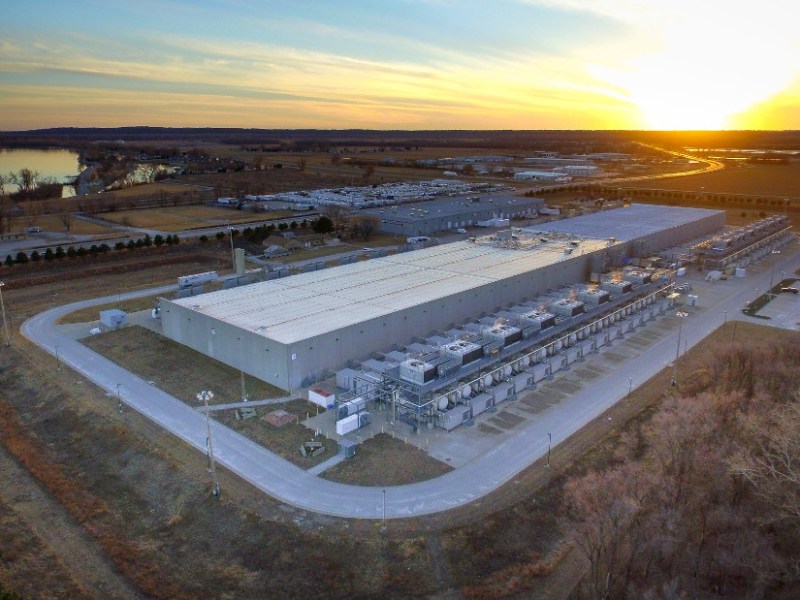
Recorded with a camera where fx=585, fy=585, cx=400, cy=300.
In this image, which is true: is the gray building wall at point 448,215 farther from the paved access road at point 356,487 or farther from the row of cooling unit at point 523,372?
the paved access road at point 356,487

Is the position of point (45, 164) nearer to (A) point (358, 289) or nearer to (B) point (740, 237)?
(A) point (358, 289)

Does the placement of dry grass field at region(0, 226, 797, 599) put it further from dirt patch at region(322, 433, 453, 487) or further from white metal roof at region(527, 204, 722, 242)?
white metal roof at region(527, 204, 722, 242)

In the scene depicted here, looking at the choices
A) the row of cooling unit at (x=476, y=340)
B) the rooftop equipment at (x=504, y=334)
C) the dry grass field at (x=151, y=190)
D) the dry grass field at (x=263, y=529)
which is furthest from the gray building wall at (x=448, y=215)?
the dry grass field at (x=263, y=529)

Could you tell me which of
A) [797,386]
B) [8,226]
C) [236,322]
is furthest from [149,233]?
[797,386]

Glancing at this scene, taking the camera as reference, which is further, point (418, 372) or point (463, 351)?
point (463, 351)

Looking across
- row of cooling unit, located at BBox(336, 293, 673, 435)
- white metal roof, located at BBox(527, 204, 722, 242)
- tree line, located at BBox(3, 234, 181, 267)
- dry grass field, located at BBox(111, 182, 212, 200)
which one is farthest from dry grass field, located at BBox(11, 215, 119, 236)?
row of cooling unit, located at BBox(336, 293, 673, 435)

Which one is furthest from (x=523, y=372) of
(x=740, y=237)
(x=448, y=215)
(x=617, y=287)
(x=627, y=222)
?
(x=448, y=215)

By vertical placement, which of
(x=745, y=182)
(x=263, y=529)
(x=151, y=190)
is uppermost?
(x=745, y=182)
